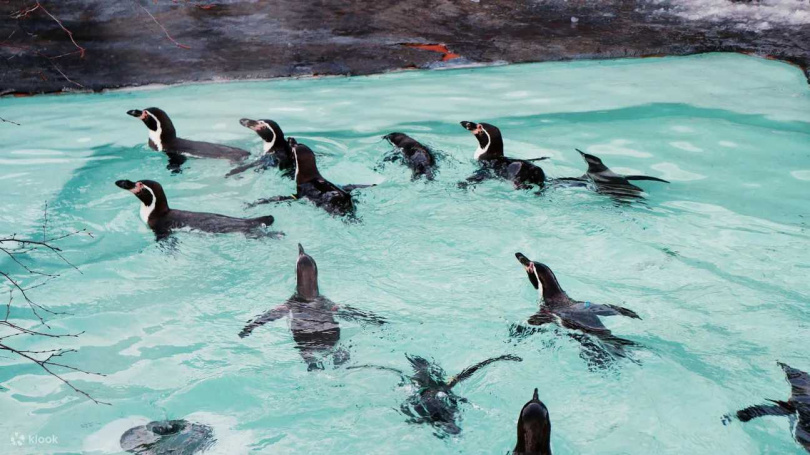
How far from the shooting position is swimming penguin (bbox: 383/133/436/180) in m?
5.08

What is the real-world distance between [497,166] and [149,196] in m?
2.27

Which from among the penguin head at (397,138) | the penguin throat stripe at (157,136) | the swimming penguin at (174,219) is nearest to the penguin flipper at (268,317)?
the swimming penguin at (174,219)

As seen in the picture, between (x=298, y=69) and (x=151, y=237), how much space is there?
10.2 feet

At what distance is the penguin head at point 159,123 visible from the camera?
5.64 meters

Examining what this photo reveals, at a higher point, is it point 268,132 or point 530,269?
point 268,132

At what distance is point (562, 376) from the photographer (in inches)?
137

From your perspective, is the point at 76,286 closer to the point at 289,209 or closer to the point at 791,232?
the point at 289,209

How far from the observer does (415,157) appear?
512cm

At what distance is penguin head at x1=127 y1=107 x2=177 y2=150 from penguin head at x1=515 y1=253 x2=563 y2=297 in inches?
122

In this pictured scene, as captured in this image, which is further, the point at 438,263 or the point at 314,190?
the point at 314,190

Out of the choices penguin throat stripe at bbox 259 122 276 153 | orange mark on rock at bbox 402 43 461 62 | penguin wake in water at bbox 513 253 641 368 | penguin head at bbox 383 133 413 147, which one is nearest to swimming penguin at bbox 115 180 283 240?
penguin throat stripe at bbox 259 122 276 153

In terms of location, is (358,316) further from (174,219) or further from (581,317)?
(174,219)

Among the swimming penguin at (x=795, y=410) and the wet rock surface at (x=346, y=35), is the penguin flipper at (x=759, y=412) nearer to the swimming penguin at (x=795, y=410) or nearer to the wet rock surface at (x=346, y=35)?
the swimming penguin at (x=795, y=410)

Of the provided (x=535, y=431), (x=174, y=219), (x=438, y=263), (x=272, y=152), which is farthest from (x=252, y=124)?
(x=535, y=431)
